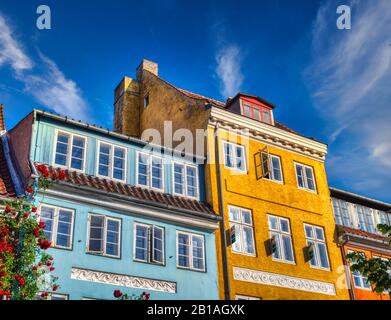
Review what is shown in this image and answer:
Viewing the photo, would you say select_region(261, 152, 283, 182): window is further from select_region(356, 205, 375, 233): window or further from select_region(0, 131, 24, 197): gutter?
select_region(0, 131, 24, 197): gutter

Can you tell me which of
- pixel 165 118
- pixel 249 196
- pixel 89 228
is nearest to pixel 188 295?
pixel 89 228

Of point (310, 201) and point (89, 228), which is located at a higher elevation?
point (310, 201)

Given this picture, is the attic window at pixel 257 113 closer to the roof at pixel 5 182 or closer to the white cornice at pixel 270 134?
the white cornice at pixel 270 134

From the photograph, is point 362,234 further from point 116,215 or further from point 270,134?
point 116,215

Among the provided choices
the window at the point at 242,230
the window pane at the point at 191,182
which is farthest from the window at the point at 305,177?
the window pane at the point at 191,182

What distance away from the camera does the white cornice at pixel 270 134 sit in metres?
22.2

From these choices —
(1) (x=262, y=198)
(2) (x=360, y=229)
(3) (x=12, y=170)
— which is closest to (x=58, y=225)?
(3) (x=12, y=170)

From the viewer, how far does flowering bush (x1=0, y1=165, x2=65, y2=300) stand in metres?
13.2

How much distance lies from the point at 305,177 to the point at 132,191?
911cm

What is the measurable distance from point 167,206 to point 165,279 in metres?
2.45

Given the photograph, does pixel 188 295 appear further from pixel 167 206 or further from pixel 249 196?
pixel 249 196

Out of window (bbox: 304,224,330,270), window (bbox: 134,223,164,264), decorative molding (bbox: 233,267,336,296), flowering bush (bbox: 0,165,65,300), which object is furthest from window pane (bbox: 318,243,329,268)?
flowering bush (bbox: 0,165,65,300)

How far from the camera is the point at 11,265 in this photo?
43.7ft

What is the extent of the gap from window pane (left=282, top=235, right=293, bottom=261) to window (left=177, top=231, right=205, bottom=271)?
4067 millimetres
